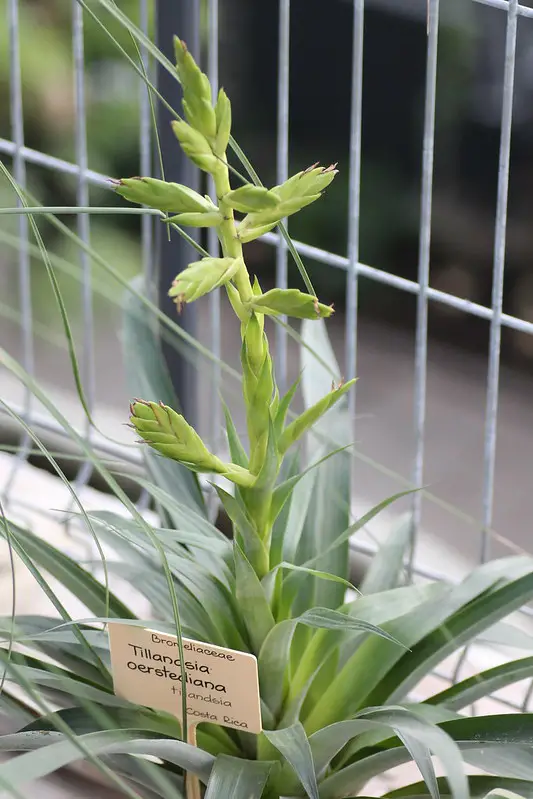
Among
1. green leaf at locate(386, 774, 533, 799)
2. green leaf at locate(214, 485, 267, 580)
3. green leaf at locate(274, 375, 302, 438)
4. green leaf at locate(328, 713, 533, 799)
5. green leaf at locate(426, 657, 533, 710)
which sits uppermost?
green leaf at locate(274, 375, 302, 438)

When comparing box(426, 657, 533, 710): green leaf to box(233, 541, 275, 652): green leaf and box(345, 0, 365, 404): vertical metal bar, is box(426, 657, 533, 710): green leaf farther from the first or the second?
→ box(345, 0, 365, 404): vertical metal bar

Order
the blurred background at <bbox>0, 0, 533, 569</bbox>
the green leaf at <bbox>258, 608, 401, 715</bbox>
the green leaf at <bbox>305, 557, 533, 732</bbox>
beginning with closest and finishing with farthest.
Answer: the green leaf at <bbox>258, 608, 401, 715</bbox>, the green leaf at <bbox>305, 557, 533, 732</bbox>, the blurred background at <bbox>0, 0, 533, 569</bbox>

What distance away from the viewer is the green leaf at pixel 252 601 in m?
0.68

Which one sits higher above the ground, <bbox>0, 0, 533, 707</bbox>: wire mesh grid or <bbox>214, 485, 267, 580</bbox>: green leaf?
<bbox>0, 0, 533, 707</bbox>: wire mesh grid

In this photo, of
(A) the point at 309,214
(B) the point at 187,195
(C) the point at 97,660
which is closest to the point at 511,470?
(A) the point at 309,214

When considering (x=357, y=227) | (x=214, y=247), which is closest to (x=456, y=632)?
(x=357, y=227)

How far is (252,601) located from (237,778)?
111mm

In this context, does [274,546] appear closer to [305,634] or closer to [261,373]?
[305,634]

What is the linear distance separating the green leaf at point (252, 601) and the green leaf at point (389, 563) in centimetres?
16

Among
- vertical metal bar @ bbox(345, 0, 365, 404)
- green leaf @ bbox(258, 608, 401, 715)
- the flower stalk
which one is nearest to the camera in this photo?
the flower stalk

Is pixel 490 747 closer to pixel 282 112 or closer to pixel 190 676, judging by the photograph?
pixel 190 676

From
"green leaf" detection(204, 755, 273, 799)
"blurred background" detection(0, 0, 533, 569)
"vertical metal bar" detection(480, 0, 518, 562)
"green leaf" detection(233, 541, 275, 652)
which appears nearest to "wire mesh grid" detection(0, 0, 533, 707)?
"vertical metal bar" detection(480, 0, 518, 562)

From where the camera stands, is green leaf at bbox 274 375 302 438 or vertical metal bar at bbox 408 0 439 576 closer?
green leaf at bbox 274 375 302 438

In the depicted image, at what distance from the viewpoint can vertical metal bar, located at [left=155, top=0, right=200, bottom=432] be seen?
1034 mm
